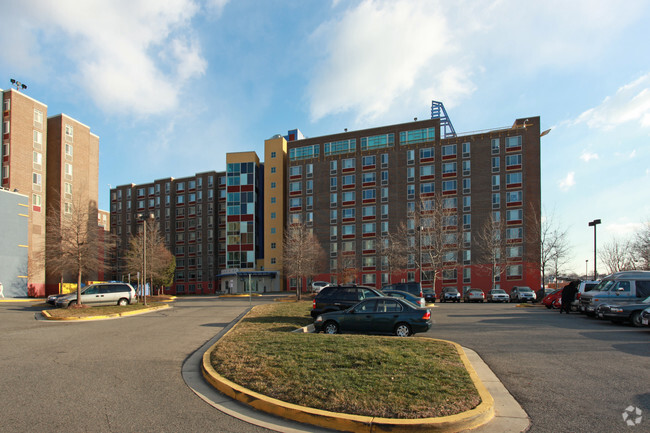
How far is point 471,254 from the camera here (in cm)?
5934

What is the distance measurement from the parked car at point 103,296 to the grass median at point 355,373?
20.7 metres

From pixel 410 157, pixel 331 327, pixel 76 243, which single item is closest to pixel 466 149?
pixel 410 157

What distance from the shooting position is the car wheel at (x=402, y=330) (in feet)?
44.7

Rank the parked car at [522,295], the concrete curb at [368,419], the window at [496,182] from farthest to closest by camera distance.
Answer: the window at [496,182] → the parked car at [522,295] → the concrete curb at [368,419]

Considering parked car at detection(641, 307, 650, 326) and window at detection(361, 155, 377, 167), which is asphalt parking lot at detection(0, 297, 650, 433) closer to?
parked car at detection(641, 307, 650, 326)

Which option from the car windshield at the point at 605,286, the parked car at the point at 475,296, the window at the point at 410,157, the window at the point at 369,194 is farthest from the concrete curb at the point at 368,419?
the window at the point at 369,194

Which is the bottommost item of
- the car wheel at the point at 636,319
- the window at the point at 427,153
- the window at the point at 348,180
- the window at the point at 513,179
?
the car wheel at the point at 636,319

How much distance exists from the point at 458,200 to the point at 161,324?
167 ft

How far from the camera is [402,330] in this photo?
13.6 meters

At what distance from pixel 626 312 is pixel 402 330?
9935 millimetres

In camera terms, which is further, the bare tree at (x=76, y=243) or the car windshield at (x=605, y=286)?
the bare tree at (x=76, y=243)

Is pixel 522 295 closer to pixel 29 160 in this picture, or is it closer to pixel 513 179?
pixel 513 179

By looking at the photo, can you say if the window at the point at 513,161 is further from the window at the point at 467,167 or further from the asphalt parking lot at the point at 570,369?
the asphalt parking lot at the point at 570,369

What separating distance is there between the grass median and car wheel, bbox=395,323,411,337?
6.59ft
